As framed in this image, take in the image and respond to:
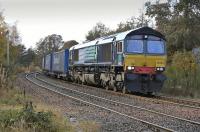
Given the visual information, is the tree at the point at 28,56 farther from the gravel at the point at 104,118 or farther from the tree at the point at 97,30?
the gravel at the point at 104,118

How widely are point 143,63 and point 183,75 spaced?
27.0ft

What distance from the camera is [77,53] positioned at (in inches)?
1682

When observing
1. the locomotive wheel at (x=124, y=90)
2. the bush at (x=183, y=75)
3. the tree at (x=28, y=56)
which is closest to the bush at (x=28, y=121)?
the locomotive wheel at (x=124, y=90)

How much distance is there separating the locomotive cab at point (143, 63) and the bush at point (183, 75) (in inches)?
203

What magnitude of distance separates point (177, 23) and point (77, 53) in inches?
347

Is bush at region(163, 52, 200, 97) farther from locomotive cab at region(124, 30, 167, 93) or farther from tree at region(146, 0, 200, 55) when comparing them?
locomotive cab at region(124, 30, 167, 93)

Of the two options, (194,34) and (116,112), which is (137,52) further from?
(194,34)

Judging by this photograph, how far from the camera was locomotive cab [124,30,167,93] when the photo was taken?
89.1 feet

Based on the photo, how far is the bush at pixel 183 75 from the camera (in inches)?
1328

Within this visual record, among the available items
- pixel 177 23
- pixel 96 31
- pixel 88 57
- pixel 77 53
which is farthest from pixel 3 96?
pixel 96 31

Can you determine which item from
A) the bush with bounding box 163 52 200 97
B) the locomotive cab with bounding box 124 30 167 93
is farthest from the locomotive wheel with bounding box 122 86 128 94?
the bush with bounding box 163 52 200 97

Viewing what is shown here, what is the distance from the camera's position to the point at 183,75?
35.0 meters

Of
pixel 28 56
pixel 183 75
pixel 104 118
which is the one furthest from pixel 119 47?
A: pixel 28 56

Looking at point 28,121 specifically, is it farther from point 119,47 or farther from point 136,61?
point 119,47
